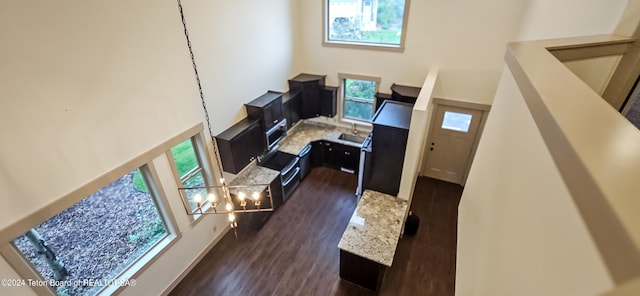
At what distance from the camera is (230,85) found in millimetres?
5164

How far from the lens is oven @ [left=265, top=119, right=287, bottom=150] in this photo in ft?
19.7

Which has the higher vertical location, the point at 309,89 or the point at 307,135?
the point at 309,89

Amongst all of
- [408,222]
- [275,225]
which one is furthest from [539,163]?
[275,225]

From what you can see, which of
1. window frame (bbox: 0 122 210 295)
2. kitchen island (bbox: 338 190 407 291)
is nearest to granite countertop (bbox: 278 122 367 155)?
kitchen island (bbox: 338 190 407 291)

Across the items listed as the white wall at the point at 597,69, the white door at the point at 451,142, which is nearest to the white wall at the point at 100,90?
the white wall at the point at 597,69

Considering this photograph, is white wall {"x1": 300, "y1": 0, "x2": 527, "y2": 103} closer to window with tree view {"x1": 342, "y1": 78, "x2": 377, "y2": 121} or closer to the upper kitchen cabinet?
window with tree view {"x1": 342, "y1": 78, "x2": 377, "y2": 121}

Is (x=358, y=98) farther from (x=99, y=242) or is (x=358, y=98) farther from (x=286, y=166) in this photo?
(x=99, y=242)

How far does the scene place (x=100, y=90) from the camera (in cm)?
316

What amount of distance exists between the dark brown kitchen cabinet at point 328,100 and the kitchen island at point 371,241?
319 cm

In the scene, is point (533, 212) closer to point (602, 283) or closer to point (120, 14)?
point (602, 283)

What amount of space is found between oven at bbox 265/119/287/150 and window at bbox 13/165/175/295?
252cm

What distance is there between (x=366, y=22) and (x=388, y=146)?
3.52m

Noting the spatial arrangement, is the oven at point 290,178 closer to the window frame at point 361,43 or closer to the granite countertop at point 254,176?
the granite countertop at point 254,176

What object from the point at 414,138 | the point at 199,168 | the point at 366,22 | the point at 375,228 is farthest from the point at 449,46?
the point at 199,168
